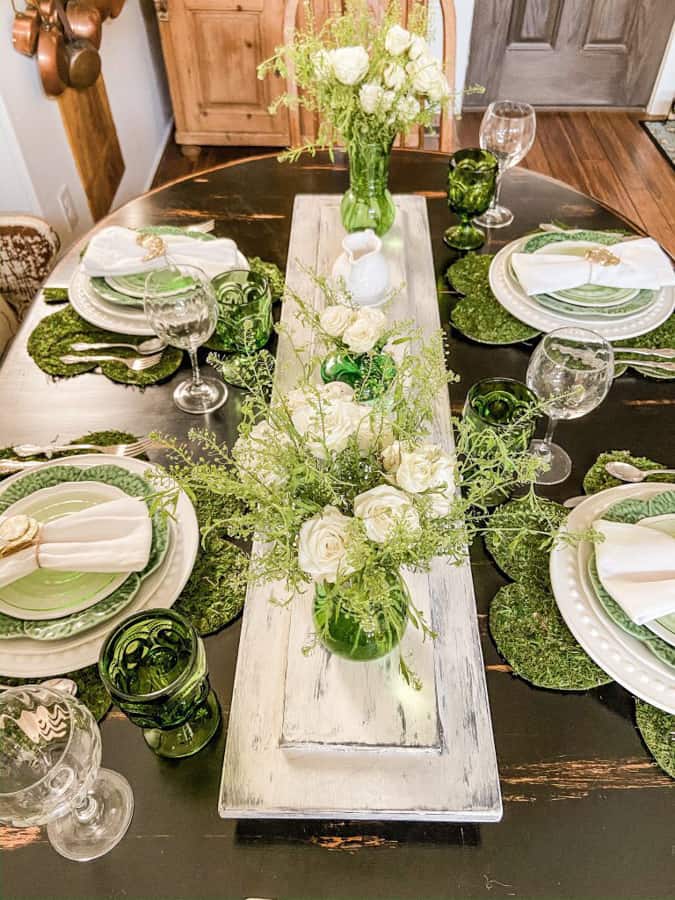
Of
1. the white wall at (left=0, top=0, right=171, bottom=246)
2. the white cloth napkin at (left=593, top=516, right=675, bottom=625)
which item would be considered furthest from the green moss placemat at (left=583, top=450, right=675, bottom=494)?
the white wall at (left=0, top=0, right=171, bottom=246)

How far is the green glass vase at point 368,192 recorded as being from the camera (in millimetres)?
1212

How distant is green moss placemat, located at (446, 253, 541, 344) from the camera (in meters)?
1.19

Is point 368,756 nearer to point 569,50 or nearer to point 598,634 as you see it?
point 598,634

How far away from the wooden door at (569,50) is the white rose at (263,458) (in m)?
3.28

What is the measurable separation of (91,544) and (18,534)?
86 mm

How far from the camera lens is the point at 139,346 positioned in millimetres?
1190

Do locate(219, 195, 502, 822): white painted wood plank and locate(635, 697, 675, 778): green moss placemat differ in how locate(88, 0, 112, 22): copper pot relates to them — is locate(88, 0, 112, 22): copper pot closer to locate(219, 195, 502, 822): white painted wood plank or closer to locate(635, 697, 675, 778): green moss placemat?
locate(219, 195, 502, 822): white painted wood plank

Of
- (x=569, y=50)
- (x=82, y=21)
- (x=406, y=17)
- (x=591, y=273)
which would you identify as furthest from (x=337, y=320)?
(x=569, y=50)

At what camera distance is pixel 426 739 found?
720mm

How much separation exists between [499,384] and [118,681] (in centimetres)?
62

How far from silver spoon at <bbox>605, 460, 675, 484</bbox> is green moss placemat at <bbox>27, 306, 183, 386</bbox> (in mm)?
676

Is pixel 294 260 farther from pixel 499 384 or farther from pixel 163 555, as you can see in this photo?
pixel 163 555

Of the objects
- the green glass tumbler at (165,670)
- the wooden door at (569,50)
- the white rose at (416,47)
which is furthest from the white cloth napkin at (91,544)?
the wooden door at (569,50)

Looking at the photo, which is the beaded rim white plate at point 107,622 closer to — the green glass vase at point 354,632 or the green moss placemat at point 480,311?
the green glass vase at point 354,632
